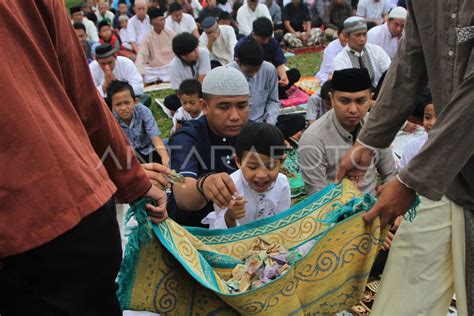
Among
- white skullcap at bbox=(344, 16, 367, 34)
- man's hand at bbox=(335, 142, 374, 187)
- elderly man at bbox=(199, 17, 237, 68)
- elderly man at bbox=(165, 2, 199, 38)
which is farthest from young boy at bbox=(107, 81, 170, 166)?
elderly man at bbox=(165, 2, 199, 38)

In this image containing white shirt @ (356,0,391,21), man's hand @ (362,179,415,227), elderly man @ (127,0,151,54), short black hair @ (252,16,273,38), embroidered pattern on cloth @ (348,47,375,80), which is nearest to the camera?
man's hand @ (362,179,415,227)

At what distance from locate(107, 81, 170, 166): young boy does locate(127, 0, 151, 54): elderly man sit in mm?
4589

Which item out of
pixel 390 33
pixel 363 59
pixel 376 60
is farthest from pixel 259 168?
pixel 390 33

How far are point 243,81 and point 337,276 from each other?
1331 mm

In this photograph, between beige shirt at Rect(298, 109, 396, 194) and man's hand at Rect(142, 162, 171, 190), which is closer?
man's hand at Rect(142, 162, 171, 190)

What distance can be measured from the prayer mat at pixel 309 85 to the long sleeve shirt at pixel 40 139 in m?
5.42

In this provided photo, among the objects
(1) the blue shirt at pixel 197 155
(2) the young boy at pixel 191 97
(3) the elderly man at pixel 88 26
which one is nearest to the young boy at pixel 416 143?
(1) the blue shirt at pixel 197 155

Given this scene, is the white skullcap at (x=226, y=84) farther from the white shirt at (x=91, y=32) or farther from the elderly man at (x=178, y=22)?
the white shirt at (x=91, y=32)

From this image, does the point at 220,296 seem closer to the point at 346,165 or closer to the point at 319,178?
the point at 346,165

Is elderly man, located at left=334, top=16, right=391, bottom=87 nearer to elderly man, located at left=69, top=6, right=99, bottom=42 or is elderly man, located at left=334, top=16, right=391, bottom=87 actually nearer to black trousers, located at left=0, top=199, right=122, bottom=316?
black trousers, located at left=0, top=199, right=122, bottom=316

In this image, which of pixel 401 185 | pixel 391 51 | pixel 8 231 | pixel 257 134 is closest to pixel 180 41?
pixel 391 51

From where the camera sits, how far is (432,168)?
158 centimetres

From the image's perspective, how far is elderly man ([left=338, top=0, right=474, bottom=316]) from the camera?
1.57 m

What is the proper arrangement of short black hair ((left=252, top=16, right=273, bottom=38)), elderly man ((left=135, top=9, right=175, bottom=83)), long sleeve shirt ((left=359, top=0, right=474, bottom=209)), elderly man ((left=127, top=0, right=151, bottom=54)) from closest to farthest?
long sleeve shirt ((left=359, top=0, right=474, bottom=209)), short black hair ((left=252, top=16, right=273, bottom=38)), elderly man ((left=135, top=9, right=175, bottom=83)), elderly man ((left=127, top=0, right=151, bottom=54))
